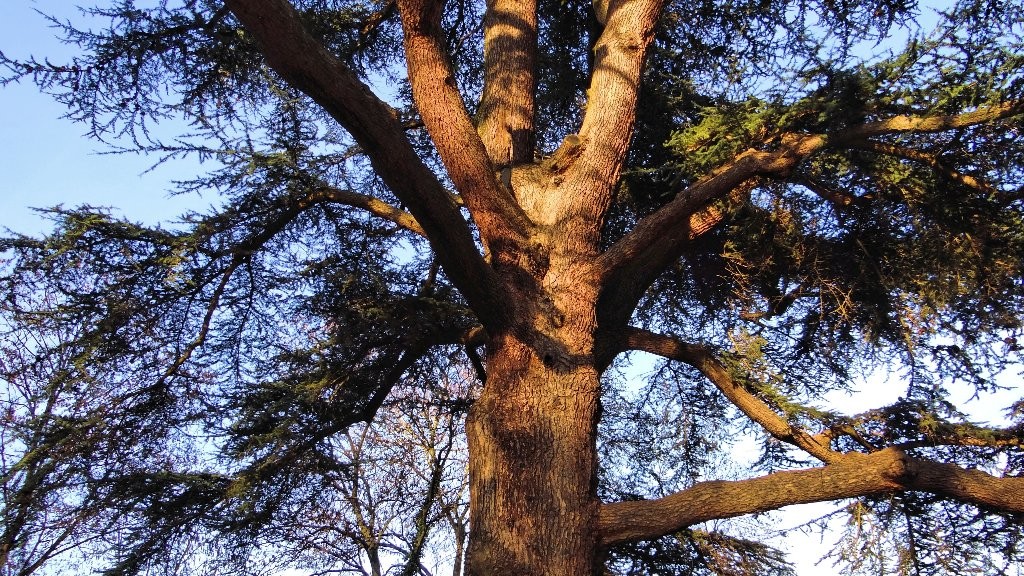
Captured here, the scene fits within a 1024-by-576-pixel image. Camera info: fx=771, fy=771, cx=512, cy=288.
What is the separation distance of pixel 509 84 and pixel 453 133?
1.64 meters

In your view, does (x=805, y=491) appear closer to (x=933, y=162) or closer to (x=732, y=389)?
(x=732, y=389)

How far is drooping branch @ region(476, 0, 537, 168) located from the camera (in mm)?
5898

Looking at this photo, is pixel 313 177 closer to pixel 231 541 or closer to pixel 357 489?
pixel 231 541

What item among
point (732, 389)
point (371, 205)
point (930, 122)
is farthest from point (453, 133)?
point (930, 122)

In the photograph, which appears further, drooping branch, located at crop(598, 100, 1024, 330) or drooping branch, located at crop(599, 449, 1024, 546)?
drooping branch, located at crop(598, 100, 1024, 330)

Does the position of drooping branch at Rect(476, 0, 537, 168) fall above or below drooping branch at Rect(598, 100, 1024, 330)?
above

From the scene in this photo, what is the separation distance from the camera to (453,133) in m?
4.66

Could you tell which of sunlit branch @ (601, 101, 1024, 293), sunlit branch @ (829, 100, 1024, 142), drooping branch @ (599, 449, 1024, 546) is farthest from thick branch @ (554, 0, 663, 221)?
drooping branch @ (599, 449, 1024, 546)

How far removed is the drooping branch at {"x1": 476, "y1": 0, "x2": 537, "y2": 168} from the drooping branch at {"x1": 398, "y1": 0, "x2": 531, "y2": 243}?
1.04m

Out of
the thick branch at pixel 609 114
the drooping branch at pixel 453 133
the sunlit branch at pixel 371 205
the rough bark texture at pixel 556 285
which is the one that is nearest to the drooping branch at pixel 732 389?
the rough bark texture at pixel 556 285

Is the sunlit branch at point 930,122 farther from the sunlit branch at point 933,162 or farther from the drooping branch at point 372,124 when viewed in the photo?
the drooping branch at point 372,124

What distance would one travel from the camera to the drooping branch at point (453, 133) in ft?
15.1

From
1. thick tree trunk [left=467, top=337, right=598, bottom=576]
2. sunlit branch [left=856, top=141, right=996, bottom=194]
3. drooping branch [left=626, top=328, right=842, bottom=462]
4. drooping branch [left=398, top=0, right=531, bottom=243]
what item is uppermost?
sunlit branch [left=856, top=141, right=996, bottom=194]

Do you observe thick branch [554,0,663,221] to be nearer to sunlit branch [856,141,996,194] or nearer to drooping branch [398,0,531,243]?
drooping branch [398,0,531,243]
